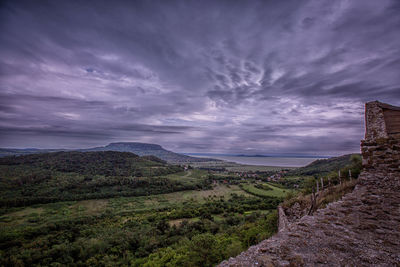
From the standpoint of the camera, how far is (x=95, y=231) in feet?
119

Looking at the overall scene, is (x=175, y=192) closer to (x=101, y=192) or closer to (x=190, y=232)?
(x=101, y=192)

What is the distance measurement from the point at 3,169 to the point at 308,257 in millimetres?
125943

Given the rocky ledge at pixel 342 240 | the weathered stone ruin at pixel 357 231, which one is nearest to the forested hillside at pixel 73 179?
the weathered stone ruin at pixel 357 231

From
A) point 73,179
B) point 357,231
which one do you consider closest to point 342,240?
point 357,231

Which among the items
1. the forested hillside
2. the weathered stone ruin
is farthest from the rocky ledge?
the forested hillside

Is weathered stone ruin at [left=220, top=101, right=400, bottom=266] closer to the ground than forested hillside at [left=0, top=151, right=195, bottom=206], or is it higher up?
higher up

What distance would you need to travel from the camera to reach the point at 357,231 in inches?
130

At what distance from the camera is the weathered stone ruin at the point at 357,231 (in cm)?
247

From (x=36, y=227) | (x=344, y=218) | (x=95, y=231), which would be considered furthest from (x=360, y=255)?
(x=36, y=227)

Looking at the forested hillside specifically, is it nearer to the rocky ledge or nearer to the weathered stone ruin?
the weathered stone ruin

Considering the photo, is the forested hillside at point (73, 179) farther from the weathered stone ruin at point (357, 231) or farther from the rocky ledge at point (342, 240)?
the rocky ledge at point (342, 240)

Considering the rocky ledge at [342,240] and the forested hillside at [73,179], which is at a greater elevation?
the rocky ledge at [342,240]

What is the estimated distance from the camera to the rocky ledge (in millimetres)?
2436

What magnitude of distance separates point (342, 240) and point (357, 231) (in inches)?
27.7
